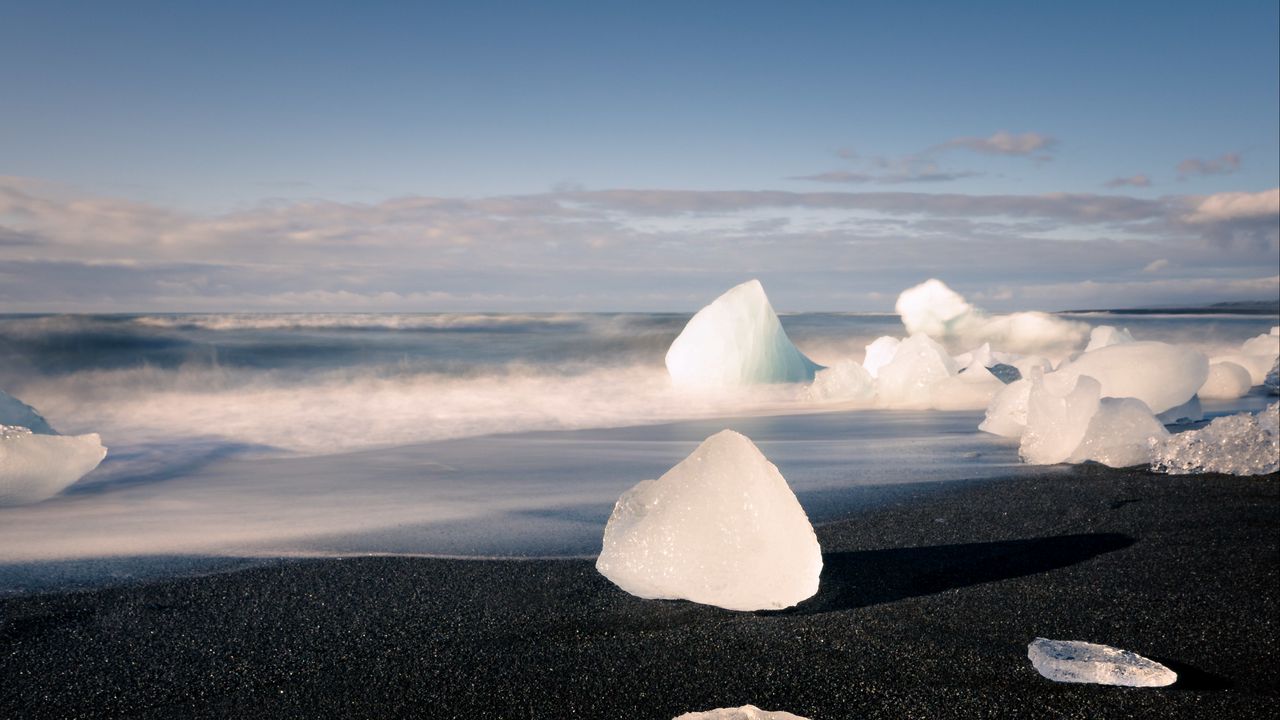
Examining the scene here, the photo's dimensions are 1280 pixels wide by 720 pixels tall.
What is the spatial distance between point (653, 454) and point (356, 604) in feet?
9.78

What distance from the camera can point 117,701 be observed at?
68.3 inches

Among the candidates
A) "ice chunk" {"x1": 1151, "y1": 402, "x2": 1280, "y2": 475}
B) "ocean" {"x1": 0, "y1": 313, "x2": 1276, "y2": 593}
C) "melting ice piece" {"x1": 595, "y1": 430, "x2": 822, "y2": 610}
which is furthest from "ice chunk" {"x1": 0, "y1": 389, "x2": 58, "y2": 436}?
"ice chunk" {"x1": 1151, "y1": 402, "x2": 1280, "y2": 475}

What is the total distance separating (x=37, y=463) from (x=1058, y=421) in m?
4.56

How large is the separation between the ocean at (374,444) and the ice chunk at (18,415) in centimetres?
40

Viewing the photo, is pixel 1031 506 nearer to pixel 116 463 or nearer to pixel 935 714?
pixel 935 714

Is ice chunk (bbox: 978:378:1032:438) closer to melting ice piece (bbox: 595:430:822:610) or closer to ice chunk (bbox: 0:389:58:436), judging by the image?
melting ice piece (bbox: 595:430:822:610)

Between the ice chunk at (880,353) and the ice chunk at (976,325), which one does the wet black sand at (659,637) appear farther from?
the ice chunk at (976,325)

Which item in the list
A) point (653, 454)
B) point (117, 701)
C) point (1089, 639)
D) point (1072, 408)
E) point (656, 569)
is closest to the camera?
point (117, 701)

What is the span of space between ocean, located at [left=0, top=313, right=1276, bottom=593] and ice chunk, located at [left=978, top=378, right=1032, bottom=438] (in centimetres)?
21

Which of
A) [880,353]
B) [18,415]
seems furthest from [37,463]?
[880,353]

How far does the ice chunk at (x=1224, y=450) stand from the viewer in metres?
3.64

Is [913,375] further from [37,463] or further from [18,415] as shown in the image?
[18,415]

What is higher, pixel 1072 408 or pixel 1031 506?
pixel 1072 408

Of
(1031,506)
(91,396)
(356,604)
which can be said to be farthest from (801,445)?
(91,396)
